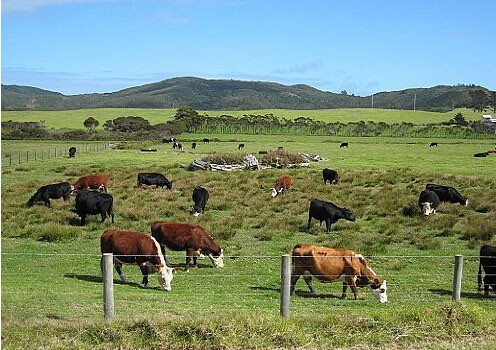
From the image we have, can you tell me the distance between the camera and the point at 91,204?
2489cm

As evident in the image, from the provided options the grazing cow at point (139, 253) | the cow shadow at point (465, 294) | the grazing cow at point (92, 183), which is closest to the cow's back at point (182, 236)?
the grazing cow at point (139, 253)

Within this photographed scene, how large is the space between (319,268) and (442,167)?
40648 mm

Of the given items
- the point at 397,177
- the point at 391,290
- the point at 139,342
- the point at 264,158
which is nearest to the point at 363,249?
the point at 391,290

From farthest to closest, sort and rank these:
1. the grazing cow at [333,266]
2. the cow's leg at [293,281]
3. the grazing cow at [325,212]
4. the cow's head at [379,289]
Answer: the grazing cow at [325,212] → the grazing cow at [333,266] → the cow's leg at [293,281] → the cow's head at [379,289]

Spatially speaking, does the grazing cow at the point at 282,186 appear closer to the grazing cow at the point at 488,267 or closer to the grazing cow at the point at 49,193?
the grazing cow at the point at 49,193

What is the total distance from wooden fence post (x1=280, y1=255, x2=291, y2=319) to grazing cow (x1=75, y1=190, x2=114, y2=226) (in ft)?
52.2

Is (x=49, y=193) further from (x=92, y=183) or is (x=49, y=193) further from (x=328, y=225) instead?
(x=328, y=225)

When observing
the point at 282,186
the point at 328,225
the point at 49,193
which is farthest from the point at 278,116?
the point at 328,225

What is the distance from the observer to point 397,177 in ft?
141

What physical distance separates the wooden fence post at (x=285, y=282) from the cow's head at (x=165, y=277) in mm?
5387

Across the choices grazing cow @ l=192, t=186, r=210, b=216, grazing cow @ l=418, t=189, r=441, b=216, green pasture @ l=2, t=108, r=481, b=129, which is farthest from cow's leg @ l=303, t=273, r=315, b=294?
green pasture @ l=2, t=108, r=481, b=129

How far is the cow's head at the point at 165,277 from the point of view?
15.3 m

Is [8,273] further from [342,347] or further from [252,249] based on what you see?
[342,347]

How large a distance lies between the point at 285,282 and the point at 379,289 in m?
4.71
